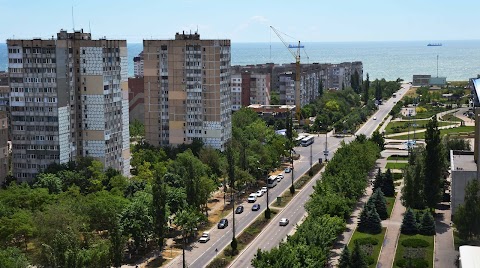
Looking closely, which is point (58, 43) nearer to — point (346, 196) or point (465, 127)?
point (346, 196)

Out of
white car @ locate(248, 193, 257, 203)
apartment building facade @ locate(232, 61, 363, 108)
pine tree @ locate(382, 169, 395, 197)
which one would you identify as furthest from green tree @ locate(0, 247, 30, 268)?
apartment building facade @ locate(232, 61, 363, 108)

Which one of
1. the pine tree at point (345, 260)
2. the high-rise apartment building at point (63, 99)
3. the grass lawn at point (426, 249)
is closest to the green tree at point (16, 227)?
the high-rise apartment building at point (63, 99)

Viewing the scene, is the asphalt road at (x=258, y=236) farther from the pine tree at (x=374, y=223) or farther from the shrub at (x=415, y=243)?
the shrub at (x=415, y=243)

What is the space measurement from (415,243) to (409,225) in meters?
3.04

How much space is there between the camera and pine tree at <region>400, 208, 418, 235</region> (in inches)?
1876

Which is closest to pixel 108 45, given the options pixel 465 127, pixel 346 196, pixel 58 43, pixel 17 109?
pixel 58 43

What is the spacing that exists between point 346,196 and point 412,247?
797 cm

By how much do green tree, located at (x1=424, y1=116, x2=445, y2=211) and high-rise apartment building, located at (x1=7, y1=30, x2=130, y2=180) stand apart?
27.2 m

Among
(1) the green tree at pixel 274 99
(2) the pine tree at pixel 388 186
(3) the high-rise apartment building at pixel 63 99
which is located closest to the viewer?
(3) the high-rise apartment building at pixel 63 99

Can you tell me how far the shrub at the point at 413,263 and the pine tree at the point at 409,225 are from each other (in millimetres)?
6289

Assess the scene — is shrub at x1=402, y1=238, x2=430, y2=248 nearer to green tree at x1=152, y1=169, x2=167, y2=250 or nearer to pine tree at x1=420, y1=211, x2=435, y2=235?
pine tree at x1=420, y1=211, x2=435, y2=235

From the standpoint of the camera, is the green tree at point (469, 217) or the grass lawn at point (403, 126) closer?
the green tree at point (469, 217)

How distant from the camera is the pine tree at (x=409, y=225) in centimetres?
4766

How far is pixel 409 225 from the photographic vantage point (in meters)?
47.7
